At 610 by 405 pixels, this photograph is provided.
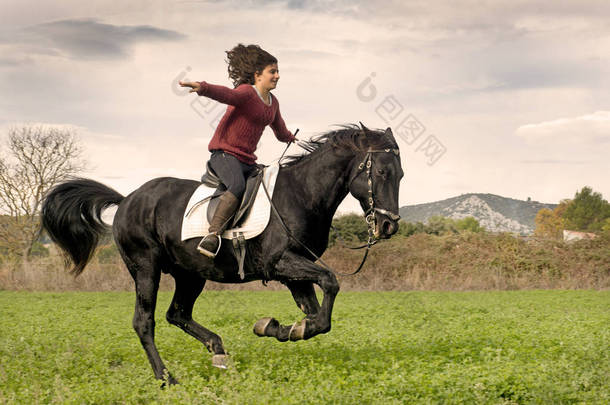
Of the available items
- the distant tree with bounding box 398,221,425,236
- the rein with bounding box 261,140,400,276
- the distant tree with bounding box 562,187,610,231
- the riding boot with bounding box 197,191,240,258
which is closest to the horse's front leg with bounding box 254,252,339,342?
the rein with bounding box 261,140,400,276

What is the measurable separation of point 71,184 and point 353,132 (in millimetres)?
4555

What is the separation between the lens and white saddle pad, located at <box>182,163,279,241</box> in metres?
7.03

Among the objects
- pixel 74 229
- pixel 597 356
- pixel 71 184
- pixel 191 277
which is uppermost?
pixel 71 184

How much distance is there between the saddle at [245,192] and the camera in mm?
7102

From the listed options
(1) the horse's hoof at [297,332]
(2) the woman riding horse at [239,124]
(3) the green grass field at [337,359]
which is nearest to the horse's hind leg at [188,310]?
(3) the green grass field at [337,359]

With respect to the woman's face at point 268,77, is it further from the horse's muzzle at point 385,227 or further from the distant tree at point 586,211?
the distant tree at point 586,211

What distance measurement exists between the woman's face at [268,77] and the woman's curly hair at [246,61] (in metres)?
0.05

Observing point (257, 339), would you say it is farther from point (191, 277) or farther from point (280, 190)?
point (280, 190)

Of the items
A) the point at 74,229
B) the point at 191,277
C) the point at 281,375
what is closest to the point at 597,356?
the point at 281,375

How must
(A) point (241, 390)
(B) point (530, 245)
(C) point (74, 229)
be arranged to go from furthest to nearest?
(B) point (530, 245)
(C) point (74, 229)
(A) point (241, 390)

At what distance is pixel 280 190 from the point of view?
282 inches

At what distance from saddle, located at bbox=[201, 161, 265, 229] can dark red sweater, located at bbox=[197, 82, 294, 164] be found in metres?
0.25

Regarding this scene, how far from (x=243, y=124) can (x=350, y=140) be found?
1282 mm

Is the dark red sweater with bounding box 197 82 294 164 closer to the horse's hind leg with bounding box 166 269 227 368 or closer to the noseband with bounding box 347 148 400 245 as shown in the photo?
the noseband with bounding box 347 148 400 245
